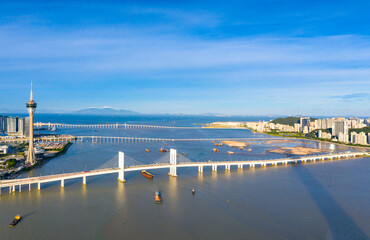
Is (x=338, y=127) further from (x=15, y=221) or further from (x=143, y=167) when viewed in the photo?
(x=15, y=221)

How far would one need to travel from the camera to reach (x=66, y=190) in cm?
1812

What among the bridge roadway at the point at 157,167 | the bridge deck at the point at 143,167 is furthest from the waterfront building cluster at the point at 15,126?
the bridge deck at the point at 143,167

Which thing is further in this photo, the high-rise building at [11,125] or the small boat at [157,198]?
the high-rise building at [11,125]

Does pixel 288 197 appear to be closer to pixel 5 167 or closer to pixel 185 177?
pixel 185 177

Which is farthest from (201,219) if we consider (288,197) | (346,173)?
(346,173)

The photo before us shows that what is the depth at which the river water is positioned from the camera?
12.9 meters

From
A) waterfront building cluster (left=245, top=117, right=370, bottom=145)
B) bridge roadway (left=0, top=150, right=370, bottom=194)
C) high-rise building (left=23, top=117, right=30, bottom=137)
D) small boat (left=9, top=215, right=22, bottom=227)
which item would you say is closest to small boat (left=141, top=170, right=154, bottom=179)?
bridge roadway (left=0, top=150, right=370, bottom=194)

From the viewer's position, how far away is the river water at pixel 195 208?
1288cm

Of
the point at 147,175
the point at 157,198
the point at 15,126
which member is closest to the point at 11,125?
the point at 15,126

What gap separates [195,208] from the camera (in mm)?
15656

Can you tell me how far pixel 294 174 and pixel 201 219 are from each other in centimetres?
1395

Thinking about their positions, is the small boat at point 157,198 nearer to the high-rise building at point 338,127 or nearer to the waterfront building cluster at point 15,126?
the waterfront building cluster at point 15,126

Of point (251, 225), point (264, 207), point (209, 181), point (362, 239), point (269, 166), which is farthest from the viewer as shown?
point (269, 166)

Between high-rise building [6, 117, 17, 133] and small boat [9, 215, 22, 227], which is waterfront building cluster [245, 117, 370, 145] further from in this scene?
high-rise building [6, 117, 17, 133]
